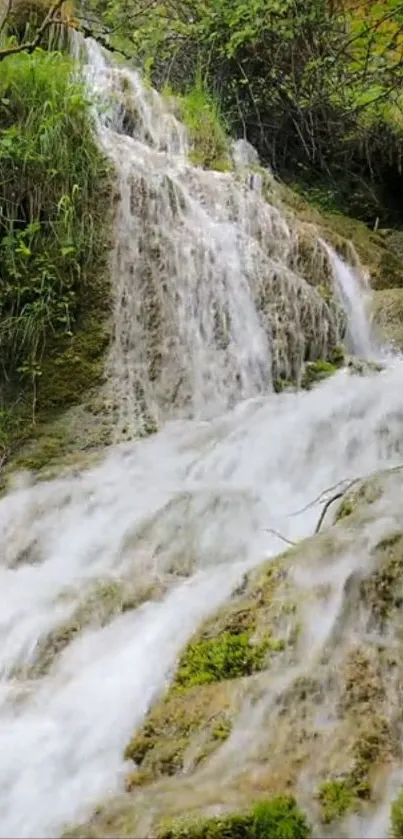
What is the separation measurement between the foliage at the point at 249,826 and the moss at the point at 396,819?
0.18 metres

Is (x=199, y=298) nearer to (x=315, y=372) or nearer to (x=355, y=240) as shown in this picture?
(x=315, y=372)

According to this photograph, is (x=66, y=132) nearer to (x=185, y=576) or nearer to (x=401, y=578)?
(x=185, y=576)

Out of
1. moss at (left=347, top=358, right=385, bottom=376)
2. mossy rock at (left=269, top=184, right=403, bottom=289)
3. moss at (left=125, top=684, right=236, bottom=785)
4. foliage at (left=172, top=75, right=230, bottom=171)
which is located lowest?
moss at (left=125, top=684, right=236, bottom=785)

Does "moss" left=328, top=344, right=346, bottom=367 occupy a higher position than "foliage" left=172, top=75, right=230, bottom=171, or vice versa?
"foliage" left=172, top=75, right=230, bottom=171

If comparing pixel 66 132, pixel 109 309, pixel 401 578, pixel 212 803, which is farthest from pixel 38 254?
pixel 212 803

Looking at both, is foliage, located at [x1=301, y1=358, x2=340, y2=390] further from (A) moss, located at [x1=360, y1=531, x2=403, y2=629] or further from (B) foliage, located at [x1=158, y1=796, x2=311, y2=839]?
(B) foliage, located at [x1=158, y1=796, x2=311, y2=839]

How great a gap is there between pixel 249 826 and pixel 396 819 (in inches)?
12.4

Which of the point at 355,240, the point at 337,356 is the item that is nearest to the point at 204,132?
the point at 355,240

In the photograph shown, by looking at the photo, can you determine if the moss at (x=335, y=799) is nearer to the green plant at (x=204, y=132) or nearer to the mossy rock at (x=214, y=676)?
the mossy rock at (x=214, y=676)

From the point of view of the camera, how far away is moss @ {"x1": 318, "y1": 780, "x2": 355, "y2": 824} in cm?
172

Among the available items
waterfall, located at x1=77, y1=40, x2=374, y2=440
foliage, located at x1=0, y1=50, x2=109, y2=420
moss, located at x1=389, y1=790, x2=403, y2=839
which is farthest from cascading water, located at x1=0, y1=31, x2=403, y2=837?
moss, located at x1=389, y1=790, x2=403, y2=839

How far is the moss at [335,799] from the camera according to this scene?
172 cm

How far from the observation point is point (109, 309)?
517 centimetres

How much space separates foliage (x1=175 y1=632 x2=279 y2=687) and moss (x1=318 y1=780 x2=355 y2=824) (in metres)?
0.50
